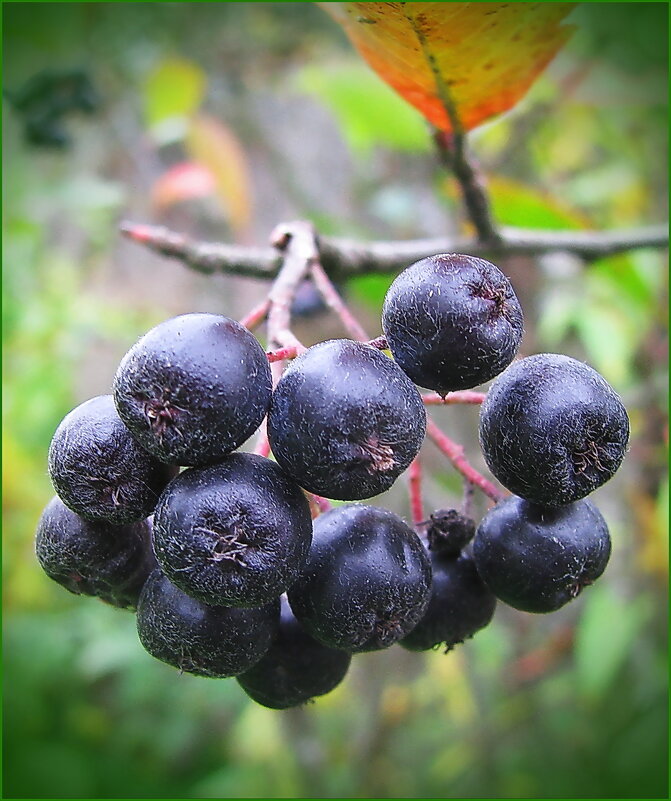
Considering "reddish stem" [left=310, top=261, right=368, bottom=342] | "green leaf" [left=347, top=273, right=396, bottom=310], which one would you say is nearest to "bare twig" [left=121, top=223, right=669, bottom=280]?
"reddish stem" [left=310, top=261, right=368, bottom=342]

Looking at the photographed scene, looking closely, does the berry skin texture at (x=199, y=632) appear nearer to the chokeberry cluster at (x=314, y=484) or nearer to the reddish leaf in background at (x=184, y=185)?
the chokeberry cluster at (x=314, y=484)

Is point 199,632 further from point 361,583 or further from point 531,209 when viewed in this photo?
point 531,209

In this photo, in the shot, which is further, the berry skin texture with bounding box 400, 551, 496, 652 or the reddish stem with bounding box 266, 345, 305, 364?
the berry skin texture with bounding box 400, 551, 496, 652

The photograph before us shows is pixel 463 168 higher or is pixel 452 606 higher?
pixel 463 168

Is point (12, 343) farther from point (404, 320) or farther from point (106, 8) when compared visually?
point (404, 320)

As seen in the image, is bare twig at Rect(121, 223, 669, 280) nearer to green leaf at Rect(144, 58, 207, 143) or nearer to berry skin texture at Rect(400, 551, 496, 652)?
berry skin texture at Rect(400, 551, 496, 652)

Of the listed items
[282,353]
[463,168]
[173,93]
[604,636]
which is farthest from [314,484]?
[173,93]
